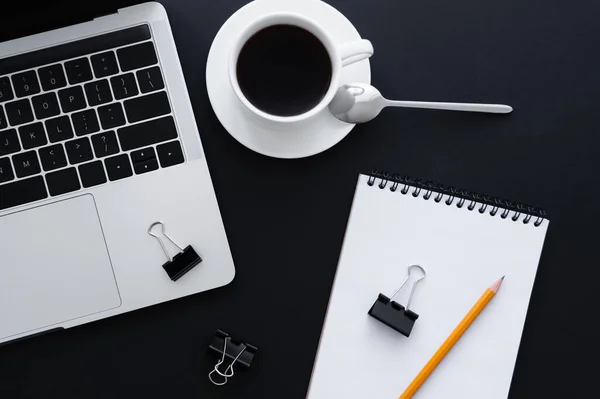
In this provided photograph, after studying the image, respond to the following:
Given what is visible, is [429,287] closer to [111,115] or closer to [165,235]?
[165,235]

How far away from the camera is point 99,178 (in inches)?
28.0

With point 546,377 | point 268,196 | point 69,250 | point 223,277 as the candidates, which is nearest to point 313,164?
point 268,196

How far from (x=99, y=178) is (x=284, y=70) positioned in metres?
0.29

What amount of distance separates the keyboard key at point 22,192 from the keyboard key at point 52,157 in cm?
2

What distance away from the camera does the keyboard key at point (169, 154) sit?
71 cm

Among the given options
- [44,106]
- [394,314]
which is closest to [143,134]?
[44,106]

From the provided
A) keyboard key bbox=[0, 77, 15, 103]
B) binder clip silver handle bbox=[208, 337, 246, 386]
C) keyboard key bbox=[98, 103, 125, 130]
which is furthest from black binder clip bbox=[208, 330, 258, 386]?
keyboard key bbox=[0, 77, 15, 103]

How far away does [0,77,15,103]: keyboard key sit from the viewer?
0.71m

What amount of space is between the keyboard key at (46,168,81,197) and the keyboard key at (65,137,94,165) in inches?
0.6

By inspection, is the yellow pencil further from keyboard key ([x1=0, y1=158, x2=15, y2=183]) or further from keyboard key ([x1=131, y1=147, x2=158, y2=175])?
keyboard key ([x1=0, y1=158, x2=15, y2=183])

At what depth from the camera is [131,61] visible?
0.71 meters

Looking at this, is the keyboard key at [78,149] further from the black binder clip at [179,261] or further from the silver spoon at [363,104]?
the silver spoon at [363,104]

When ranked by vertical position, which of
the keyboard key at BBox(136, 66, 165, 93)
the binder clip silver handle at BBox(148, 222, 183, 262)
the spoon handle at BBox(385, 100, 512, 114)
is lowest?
the binder clip silver handle at BBox(148, 222, 183, 262)

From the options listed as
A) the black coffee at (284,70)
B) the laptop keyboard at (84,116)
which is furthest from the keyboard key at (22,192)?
the black coffee at (284,70)
